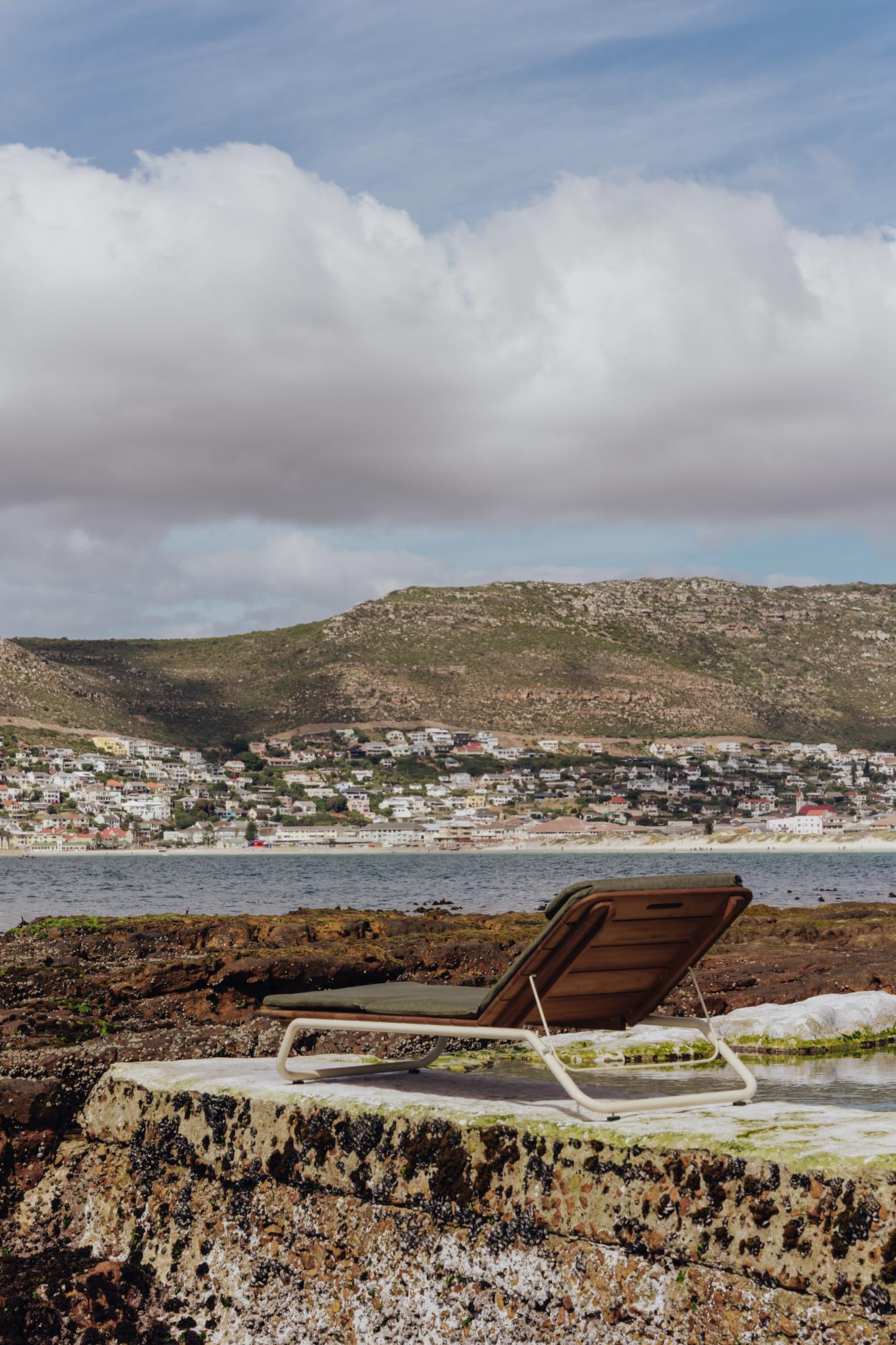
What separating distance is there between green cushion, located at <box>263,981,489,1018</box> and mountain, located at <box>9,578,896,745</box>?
13082 centimetres

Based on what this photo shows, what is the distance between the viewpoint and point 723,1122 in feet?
14.9

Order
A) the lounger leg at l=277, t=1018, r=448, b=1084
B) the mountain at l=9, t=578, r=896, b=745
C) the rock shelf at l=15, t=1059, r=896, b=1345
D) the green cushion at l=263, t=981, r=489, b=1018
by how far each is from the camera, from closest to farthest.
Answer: the rock shelf at l=15, t=1059, r=896, b=1345
the green cushion at l=263, t=981, r=489, b=1018
the lounger leg at l=277, t=1018, r=448, b=1084
the mountain at l=9, t=578, r=896, b=745

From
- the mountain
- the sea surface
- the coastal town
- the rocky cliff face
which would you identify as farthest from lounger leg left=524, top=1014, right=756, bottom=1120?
the mountain

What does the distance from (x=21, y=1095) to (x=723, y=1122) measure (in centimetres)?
318

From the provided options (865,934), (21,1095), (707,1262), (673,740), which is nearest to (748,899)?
(707,1262)

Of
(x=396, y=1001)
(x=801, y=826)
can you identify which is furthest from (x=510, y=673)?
(x=396, y=1001)

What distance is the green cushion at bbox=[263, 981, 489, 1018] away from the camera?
5188 millimetres

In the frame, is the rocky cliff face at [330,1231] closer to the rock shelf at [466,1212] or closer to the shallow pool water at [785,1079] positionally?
the rock shelf at [466,1212]

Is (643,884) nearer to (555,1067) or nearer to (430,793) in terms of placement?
(555,1067)

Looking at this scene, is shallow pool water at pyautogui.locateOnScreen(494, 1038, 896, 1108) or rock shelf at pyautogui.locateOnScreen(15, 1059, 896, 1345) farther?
shallow pool water at pyautogui.locateOnScreen(494, 1038, 896, 1108)

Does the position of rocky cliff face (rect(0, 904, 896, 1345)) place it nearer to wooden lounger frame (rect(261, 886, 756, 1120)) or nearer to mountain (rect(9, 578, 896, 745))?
wooden lounger frame (rect(261, 886, 756, 1120))

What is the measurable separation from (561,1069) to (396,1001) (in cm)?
90

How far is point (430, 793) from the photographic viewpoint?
139500 mm

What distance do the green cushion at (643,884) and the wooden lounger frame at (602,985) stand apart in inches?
0.9
